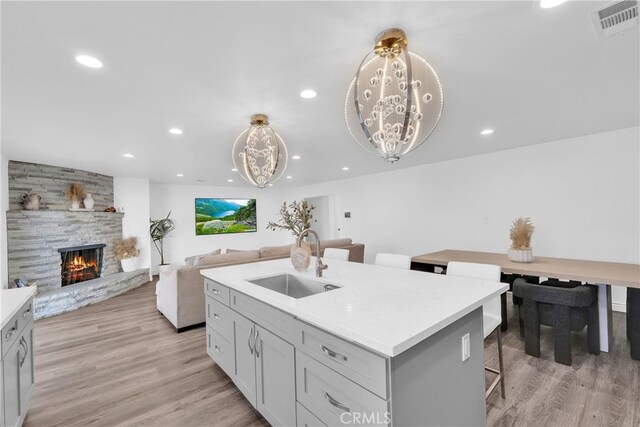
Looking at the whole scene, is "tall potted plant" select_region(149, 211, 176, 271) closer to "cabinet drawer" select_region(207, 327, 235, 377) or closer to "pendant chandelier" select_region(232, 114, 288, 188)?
"cabinet drawer" select_region(207, 327, 235, 377)

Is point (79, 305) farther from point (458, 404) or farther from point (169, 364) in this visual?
point (458, 404)

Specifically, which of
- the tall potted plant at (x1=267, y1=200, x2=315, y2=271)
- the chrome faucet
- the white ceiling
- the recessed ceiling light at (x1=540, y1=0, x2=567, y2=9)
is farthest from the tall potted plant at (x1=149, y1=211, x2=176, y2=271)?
the recessed ceiling light at (x1=540, y1=0, x2=567, y2=9)

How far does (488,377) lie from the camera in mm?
A: 2242

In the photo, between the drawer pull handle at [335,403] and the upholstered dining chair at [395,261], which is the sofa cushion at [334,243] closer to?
the upholstered dining chair at [395,261]

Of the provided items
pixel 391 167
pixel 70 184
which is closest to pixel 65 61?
pixel 70 184

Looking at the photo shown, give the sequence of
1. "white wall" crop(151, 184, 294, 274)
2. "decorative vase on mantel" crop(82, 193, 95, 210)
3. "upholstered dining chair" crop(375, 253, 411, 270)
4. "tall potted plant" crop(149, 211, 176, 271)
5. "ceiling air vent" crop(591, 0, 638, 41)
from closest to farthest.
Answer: "ceiling air vent" crop(591, 0, 638, 41) → "upholstered dining chair" crop(375, 253, 411, 270) → "decorative vase on mantel" crop(82, 193, 95, 210) → "tall potted plant" crop(149, 211, 176, 271) → "white wall" crop(151, 184, 294, 274)

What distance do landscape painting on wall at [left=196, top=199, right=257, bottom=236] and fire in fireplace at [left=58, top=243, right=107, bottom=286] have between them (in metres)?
2.50

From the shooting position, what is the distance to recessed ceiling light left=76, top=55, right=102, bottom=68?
1.71 metres

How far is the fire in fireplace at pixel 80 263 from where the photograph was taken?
493 centimetres

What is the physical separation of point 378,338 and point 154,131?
10.9 ft

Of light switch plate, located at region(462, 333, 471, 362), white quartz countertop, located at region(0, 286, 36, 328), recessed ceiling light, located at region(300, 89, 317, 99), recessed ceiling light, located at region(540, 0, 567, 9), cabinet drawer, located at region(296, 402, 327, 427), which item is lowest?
cabinet drawer, located at region(296, 402, 327, 427)

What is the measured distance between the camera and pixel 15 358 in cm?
168

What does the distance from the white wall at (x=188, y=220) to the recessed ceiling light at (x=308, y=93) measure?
6300 millimetres

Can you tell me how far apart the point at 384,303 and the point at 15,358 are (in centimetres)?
224
